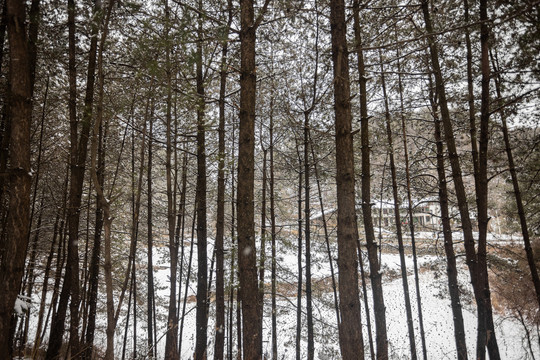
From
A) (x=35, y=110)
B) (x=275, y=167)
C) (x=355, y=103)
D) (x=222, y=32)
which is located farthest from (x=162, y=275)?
(x=222, y=32)

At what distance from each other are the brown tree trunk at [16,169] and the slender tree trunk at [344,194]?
3733 mm

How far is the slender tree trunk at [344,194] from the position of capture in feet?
12.9

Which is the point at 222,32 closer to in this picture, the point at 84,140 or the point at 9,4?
the point at 9,4

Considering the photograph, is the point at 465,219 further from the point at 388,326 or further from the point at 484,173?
the point at 388,326

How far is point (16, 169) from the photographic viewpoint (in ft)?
9.02

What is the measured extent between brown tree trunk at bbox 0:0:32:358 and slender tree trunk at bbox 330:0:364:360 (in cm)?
373

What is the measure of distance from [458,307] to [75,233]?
27.5ft

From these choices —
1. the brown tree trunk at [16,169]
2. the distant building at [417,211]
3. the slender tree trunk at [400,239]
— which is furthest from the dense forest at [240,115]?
the distant building at [417,211]

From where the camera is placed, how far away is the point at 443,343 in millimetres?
12188

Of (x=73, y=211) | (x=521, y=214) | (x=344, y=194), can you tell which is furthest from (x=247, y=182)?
(x=521, y=214)

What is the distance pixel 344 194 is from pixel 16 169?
386 centimetres

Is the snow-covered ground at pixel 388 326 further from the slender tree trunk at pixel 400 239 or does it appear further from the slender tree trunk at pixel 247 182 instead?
the slender tree trunk at pixel 247 182

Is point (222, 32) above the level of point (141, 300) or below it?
above

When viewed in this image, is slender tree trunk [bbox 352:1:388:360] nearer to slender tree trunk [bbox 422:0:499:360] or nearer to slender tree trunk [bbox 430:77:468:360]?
slender tree trunk [bbox 422:0:499:360]
